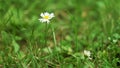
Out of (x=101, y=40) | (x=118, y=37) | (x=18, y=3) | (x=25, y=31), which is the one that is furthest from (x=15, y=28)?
(x=118, y=37)

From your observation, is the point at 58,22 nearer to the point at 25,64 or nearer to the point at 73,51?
the point at 73,51

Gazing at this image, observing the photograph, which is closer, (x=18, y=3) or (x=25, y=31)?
(x=25, y=31)

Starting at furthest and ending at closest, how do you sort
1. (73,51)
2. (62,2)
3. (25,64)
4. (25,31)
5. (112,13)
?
(62,2)
(112,13)
(25,31)
(73,51)
(25,64)

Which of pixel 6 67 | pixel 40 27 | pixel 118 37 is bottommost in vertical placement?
pixel 6 67

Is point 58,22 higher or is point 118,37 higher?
point 58,22

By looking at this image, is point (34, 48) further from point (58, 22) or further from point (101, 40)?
point (58, 22)

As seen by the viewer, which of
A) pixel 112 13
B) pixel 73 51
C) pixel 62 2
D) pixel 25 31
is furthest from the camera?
pixel 62 2

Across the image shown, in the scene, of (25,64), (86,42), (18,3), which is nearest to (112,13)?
(86,42)
